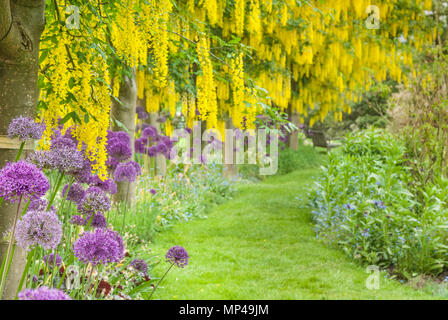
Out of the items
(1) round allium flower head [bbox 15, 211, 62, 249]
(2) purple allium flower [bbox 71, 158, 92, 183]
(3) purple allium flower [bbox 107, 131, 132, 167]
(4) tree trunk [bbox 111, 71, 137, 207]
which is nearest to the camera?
(1) round allium flower head [bbox 15, 211, 62, 249]

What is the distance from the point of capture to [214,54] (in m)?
5.90

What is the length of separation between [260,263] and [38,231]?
3893 mm

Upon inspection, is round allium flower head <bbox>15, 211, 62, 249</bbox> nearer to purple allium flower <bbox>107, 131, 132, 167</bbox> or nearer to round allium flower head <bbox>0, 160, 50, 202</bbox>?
round allium flower head <bbox>0, 160, 50, 202</bbox>

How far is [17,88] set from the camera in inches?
83.9

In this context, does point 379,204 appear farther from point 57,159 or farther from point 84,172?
point 57,159

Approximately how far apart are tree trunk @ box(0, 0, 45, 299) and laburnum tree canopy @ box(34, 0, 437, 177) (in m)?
0.22

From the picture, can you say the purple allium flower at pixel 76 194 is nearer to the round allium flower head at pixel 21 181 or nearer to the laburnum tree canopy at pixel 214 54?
the laburnum tree canopy at pixel 214 54

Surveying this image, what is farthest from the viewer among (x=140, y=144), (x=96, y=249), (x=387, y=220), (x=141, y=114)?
(x=141, y=114)

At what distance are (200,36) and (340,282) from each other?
2650 mm

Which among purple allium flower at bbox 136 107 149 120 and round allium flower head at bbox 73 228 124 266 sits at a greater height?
purple allium flower at bbox 136 107 149 120

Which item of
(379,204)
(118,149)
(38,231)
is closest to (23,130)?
(38,231)

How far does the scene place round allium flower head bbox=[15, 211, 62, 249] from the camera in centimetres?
148

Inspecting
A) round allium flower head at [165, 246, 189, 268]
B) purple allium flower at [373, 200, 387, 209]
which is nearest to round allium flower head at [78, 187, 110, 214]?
round allium flower head at [165, 246, 189, 268]

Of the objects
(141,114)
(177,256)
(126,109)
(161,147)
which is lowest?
(177,256)
